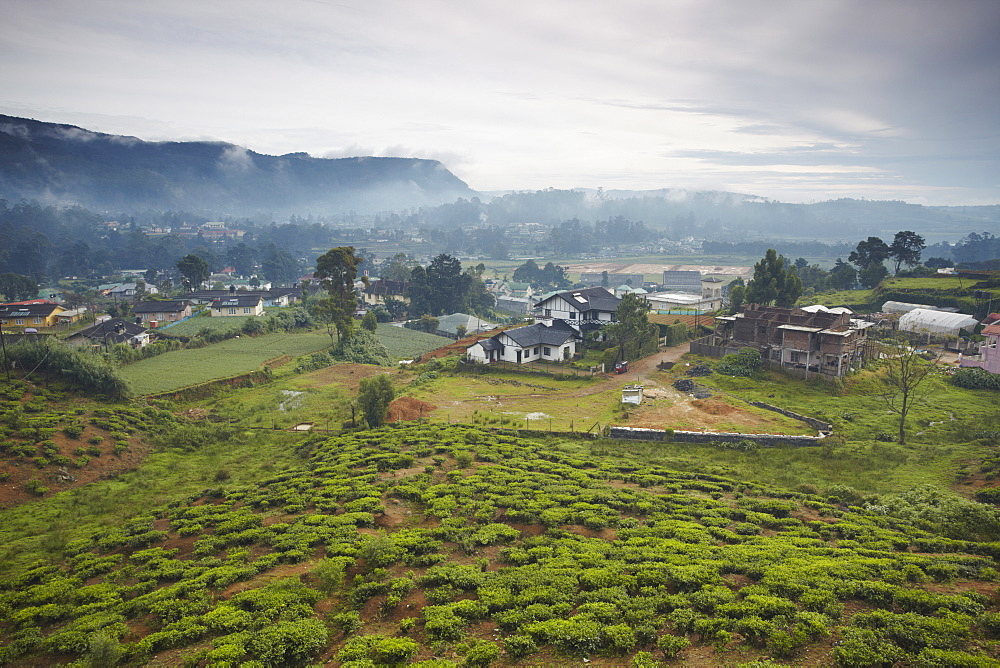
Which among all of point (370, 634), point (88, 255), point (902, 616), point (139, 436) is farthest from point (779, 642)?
point (88, 255)

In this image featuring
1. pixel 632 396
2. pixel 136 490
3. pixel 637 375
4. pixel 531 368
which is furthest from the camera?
pixel 531 368

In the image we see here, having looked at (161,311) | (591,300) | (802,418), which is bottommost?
(161,311)

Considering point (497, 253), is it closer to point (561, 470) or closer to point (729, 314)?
point (729, 314)

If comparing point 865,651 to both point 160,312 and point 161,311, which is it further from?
point 160,312

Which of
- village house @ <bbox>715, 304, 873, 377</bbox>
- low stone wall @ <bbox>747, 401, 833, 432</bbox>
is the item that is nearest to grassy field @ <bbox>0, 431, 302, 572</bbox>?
low stone wall @ <bbox>747, 401, 833, 432</bbox>

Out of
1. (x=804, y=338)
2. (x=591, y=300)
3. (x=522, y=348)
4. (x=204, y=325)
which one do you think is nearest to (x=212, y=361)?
(x=204, y=325)

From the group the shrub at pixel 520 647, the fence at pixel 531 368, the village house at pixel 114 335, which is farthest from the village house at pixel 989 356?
the village house at pixel 114 335

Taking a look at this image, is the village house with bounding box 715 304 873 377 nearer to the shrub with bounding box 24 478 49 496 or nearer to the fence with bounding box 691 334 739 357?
the fence with bounding box 691 334 739 357
